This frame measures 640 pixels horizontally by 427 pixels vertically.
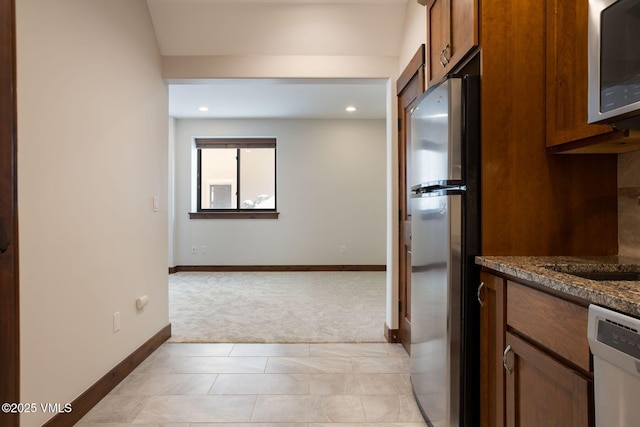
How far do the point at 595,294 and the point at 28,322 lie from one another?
6.64ft

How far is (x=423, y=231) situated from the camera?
171 centimetres

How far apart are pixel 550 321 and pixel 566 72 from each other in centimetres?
93

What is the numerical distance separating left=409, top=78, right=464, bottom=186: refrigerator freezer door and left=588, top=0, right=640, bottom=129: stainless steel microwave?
1.42 feet

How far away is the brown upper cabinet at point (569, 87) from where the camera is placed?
120 cm

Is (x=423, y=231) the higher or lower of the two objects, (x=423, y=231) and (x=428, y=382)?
the higher

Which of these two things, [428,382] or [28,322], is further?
[428,382]

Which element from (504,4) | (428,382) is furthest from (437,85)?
(428,382)

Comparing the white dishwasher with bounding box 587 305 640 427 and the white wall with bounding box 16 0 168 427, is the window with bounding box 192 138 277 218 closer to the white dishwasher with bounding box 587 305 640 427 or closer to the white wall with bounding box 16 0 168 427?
the white wall with bounding box 16 0 168 427

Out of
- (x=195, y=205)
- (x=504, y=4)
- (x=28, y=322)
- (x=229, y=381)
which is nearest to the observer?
(x=504, y=4)

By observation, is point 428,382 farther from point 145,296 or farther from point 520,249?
point 145,296

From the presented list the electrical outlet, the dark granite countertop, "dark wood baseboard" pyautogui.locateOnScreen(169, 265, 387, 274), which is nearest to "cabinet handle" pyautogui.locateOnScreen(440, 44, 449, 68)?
the dark granite countertop

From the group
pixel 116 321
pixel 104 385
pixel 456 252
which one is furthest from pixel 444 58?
pixel 104 385

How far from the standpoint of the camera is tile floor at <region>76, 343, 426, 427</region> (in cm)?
179

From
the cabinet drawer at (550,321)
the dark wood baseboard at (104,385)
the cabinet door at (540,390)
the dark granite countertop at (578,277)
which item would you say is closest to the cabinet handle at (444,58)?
the dark granite countertop at (578,277)
